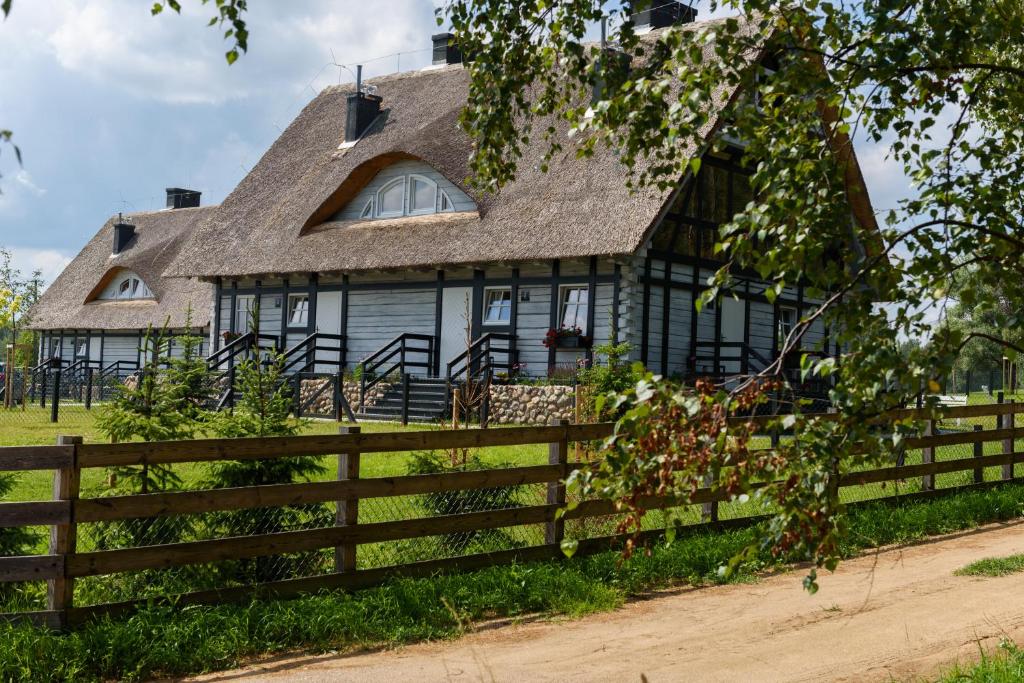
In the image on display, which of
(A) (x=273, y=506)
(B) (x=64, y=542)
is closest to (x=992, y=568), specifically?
(A) (x=273, y=506)

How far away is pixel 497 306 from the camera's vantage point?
23812mm

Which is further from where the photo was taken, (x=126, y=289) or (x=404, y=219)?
(x=126, y=289)

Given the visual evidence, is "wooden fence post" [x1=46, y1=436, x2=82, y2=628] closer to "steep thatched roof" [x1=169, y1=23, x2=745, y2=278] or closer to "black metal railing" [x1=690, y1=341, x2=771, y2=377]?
"steep thatched roof" [x1=169, y1=23, x2=745, y2=278]

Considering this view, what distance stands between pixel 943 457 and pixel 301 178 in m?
19.6

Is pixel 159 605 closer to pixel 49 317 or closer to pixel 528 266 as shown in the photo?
pixel 528 266

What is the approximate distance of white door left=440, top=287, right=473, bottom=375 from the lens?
24.1m

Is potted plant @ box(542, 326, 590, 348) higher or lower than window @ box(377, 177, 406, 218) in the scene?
lower

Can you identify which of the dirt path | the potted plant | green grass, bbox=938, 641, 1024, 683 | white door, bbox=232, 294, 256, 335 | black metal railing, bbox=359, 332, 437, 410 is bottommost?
the dirt path

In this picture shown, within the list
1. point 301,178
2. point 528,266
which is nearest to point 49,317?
point 301,178

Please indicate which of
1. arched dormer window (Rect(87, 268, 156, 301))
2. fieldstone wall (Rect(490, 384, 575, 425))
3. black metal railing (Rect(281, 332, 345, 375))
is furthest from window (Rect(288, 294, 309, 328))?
arched dormer window (Rect(87, 268, 156, 301))

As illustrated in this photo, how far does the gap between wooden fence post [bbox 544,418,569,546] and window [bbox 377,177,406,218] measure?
1825 centimetres

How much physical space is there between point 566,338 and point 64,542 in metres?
16.3

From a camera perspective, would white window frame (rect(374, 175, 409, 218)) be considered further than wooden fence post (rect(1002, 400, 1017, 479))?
Yes

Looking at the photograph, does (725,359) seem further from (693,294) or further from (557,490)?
(557,490)
